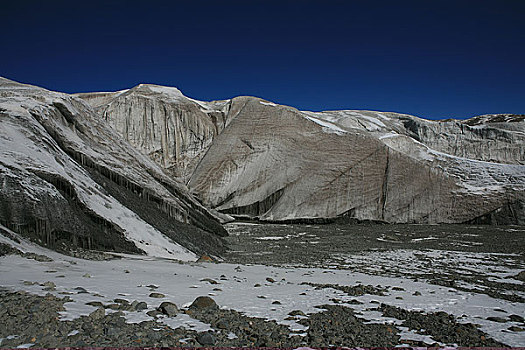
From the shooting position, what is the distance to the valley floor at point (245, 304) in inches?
108

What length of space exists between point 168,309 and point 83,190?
16.0 ft

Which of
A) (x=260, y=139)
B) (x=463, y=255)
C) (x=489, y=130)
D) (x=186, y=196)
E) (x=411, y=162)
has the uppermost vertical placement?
(x=489, y=130)

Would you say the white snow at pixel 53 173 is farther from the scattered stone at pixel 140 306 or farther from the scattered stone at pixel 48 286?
the scattered stone at pixel 140 306

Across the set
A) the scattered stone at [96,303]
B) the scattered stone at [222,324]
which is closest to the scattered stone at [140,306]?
the scattered stone at [96,303]

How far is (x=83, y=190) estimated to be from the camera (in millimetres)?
7242

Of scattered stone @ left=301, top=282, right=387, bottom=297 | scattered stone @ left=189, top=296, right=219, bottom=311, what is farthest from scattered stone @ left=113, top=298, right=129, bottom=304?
scattered stone @ left=301, top=282, right=387, bottom=297

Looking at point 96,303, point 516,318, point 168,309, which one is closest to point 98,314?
point 96,303

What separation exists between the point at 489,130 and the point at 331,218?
25.0 meters

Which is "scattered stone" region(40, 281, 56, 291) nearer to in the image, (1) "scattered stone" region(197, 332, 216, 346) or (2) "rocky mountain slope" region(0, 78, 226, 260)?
(1) "scattered stone" region(197, 332, 216, 346)

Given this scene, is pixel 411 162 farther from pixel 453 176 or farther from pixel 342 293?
pixel 342 293

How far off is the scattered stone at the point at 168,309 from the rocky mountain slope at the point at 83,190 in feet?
10.7

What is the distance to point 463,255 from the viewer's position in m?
9.43

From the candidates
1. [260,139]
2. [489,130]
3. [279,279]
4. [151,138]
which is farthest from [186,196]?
[489,130]

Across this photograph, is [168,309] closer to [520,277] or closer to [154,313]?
[154,313]
